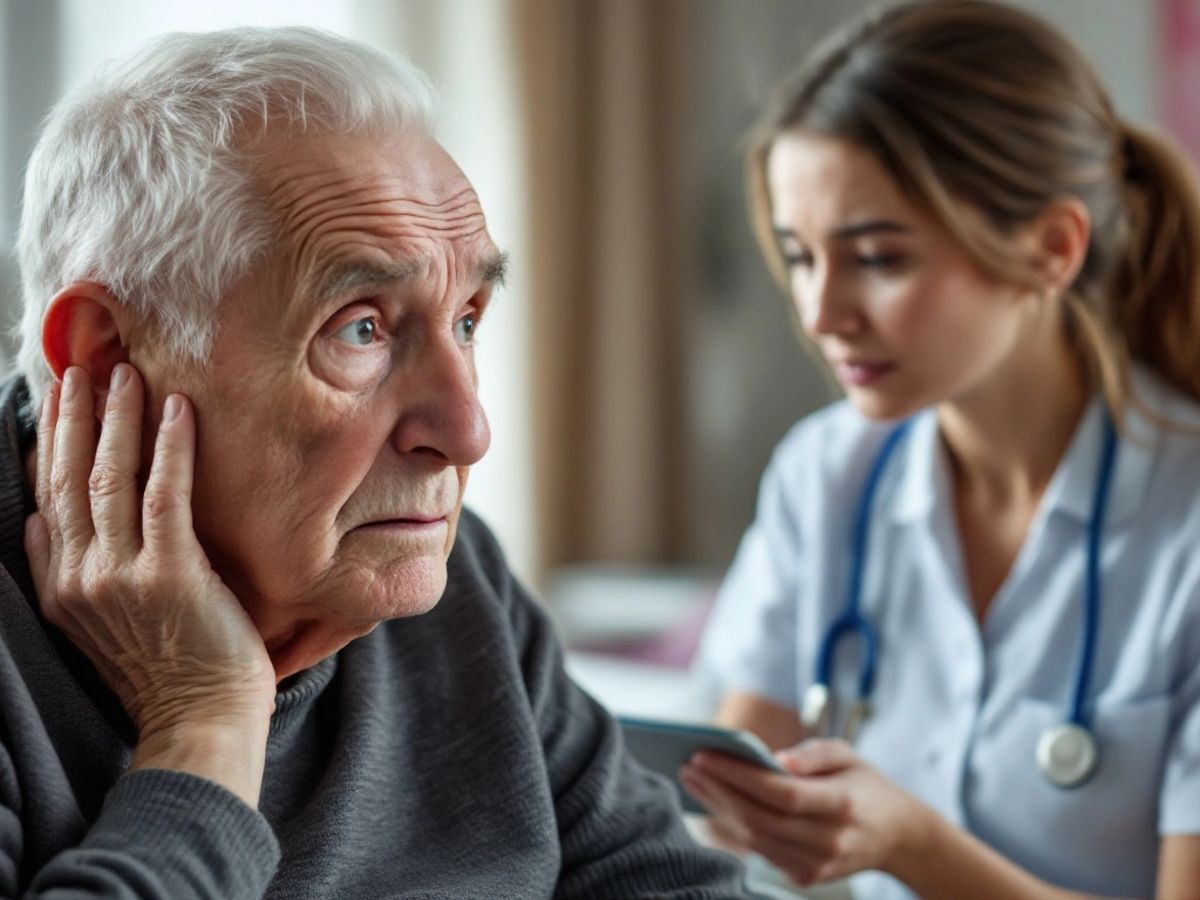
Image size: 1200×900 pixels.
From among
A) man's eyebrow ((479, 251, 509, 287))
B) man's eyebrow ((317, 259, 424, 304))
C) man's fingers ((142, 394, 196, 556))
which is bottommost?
man's fingers ((142, 394, 196, 556))

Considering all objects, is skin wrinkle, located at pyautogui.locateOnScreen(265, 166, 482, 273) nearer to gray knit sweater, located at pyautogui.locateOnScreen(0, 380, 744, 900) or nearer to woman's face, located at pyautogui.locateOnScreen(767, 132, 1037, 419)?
gray knit sweater, located at pyautogui.locateOnScreen(0, 380, 744, 900)

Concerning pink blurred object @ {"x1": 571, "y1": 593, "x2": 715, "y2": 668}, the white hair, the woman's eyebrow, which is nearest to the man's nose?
the white hair

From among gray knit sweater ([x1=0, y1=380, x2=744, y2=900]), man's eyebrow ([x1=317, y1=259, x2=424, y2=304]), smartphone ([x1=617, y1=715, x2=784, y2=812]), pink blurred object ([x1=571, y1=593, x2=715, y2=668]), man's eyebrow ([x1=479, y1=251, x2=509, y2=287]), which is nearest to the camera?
gray knit sweater ([x1=0, y1=380, x2=744, y2=900])

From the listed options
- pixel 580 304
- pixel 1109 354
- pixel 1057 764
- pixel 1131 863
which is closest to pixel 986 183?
pixel 1109 354

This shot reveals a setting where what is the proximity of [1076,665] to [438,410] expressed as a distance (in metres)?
1.05

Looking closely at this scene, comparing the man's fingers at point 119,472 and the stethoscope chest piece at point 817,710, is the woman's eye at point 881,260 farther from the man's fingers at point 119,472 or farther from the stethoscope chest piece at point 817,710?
the man's fingers at point 119,472

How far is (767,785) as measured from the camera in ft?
4.92

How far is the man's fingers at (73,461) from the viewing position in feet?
3.33

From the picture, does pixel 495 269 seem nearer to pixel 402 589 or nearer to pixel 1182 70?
pixel 402 589

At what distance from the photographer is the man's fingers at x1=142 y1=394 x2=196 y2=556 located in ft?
3.25

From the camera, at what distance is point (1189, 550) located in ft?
5.74

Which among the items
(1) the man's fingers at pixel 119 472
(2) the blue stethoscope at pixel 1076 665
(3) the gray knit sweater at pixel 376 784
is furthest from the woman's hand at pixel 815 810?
(1) the man's fingers at pixel 119 472

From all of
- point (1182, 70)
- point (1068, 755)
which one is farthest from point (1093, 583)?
point (1182, 70)

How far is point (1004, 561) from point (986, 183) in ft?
1.66
